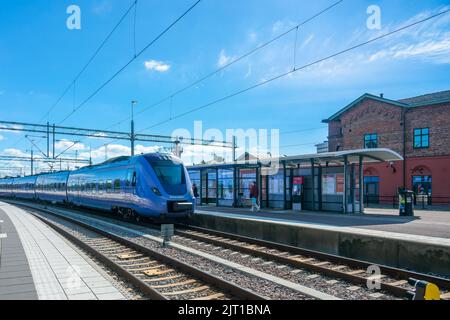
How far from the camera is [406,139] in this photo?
101 feet

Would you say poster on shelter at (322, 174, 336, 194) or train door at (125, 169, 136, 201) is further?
poster on shelter at (322, 174, 336, 194)

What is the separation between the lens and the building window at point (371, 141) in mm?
33250

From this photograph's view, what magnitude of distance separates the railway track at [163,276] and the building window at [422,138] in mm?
26371

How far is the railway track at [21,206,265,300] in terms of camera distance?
6051 millimetres

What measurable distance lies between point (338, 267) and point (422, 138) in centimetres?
2557

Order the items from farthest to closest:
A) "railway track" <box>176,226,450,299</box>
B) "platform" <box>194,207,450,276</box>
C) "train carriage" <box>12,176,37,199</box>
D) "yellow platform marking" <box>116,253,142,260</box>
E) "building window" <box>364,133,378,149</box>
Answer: "train carriage" <box>12,176,37,199</box>
"building window" <box>364,133,378,149</box>
"yellow platform marking" <box>116,253,142,260</box>
"platform" <box>194,207,450,276</box>
"railway track" <box>176,226,450,299</box>

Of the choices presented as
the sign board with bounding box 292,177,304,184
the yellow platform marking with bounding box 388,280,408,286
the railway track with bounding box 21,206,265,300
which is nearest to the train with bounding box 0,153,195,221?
the railway track with bounding box 21,206,265,300

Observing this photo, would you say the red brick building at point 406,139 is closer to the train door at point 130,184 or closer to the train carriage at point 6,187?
the train door at point 130,184

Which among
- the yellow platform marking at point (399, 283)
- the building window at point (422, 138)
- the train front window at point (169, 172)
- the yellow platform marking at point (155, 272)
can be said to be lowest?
the yellow platform marking at point (399, 283)

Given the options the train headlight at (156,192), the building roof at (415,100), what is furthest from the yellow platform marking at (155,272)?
the building roof at (415,100)

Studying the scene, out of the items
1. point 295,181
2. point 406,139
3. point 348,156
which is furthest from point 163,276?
point 406,139

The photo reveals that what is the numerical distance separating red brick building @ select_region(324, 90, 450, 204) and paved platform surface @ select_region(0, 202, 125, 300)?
24516 millimetres

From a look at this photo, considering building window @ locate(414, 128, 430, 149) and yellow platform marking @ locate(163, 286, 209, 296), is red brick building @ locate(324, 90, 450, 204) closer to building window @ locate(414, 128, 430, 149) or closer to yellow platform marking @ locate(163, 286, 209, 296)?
building window @ locate(414, 128, 430, 149)
